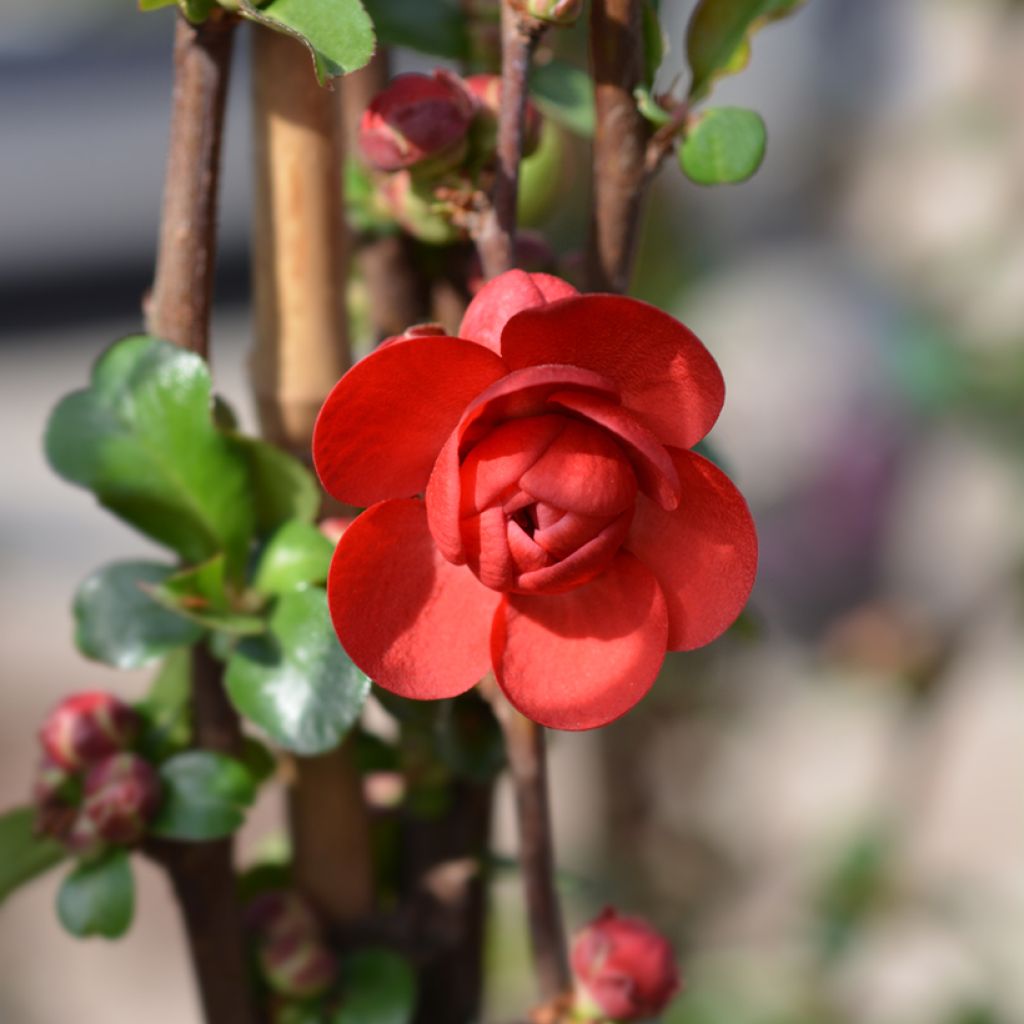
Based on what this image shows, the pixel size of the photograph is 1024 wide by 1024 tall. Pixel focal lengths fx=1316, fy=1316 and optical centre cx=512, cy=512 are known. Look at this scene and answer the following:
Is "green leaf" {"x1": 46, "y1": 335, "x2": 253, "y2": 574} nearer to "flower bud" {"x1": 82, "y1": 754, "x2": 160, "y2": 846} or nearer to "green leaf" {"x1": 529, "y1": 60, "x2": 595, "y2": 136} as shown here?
"flower bud" {"x1": 82, "y1": 754, "x2": 160, "y2": 846}

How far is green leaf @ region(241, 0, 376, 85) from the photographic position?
0.35 m

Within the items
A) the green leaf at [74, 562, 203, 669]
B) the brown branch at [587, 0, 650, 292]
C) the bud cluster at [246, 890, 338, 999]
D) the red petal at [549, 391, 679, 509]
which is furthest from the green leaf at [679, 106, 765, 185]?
the bud cluster at [246, 890, 338, 999]

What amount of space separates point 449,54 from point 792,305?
6.38ft

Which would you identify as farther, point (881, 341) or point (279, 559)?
point (881, 341)

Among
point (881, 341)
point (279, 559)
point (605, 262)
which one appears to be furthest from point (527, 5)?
point (881, 341)

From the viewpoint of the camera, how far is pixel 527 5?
0.37m

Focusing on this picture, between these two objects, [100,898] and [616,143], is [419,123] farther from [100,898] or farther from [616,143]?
[100,898]

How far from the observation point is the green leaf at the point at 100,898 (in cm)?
47

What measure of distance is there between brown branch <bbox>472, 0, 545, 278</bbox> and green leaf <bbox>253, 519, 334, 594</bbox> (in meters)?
0.11

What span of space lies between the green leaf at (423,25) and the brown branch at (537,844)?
256 mm

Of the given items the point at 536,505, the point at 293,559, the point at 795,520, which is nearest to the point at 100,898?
the point at 293,559

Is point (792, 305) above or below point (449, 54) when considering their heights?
above

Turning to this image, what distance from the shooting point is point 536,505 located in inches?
13.7

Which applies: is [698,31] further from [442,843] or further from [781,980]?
[781,980]
